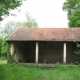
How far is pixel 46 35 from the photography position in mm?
21484

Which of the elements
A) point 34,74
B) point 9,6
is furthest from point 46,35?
point 9,6

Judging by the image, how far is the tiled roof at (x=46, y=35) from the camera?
797 inches

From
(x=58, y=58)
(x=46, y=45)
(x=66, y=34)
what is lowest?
(x=58, y=58)

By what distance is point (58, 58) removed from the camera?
23.5 m

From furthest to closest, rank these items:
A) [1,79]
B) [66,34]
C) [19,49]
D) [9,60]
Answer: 1. [19,49]
2. [66,34]
3. [9,60]
4. [1,79]

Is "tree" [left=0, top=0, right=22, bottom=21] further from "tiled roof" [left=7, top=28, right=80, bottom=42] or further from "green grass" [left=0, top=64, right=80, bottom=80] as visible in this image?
"tiled roof" [left=7, top=28, right=80, bottom=42]

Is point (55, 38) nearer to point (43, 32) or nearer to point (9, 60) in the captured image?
point (43, 32)

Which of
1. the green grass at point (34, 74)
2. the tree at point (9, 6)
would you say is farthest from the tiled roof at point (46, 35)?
the tree at point (9, 6)

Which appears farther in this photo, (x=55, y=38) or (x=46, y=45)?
(x=46, y=45)

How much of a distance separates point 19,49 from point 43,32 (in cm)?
378

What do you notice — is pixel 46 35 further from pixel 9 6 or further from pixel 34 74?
pixel 9 6

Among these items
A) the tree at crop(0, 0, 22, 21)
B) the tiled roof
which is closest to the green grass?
the tree at crop(0, 0, 22, 21)

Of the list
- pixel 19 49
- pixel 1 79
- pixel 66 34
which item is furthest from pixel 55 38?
pixel 1 79

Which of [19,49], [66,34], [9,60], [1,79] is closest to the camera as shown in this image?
[1,79]
